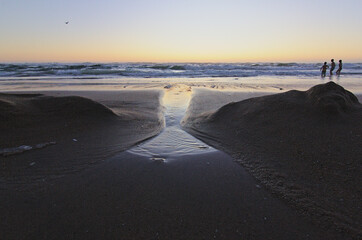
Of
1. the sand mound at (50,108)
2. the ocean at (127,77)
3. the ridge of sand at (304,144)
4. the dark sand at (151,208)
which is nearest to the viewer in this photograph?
the dark sand at (151,208)

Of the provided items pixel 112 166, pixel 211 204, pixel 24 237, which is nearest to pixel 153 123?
pixel 112 166

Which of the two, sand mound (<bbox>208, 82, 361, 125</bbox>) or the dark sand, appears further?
sand mound (<bbox>208, 82, 361, 125</bbox>)

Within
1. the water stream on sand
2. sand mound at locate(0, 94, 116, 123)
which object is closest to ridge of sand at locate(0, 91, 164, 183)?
sand mound at locate(0, 94, 116, 123)

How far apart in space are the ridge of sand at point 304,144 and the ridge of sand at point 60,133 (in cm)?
115

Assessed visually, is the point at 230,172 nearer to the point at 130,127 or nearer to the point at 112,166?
the point at 112,166

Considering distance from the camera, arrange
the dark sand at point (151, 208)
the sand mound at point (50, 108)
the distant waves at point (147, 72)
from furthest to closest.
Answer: the distant waves at point (147, 72)
the sand mound at point (50, 108)
the dark sand at point (151, 208)

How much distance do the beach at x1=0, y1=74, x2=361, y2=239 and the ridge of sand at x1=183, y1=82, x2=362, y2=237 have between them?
0.01m

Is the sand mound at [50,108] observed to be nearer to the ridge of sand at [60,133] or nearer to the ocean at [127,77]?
the ridge of sand at [60,133]

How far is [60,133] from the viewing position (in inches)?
140

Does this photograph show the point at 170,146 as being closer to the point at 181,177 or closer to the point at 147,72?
the point at 181,177

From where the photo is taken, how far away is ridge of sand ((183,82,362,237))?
1.88 meters

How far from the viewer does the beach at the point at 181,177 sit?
1657 millimetres

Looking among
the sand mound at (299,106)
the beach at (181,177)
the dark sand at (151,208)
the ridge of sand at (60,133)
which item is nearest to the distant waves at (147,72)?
the ridge of sand at (60,133)

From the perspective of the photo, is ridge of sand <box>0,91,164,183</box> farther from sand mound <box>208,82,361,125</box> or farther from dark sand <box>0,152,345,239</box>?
sand mound <box>208,82,361,125</box>
